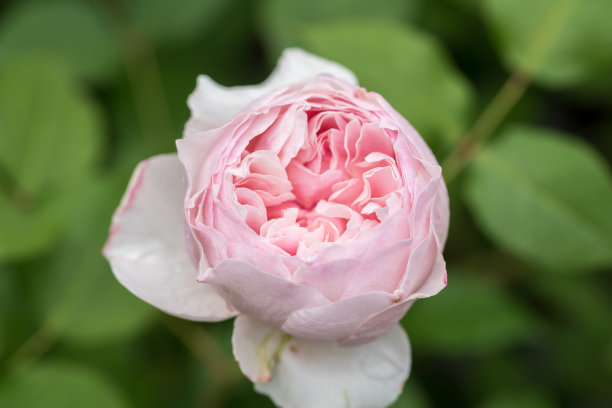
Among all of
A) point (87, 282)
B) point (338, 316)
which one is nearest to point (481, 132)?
point (338, 316)

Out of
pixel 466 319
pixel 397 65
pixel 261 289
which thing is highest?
pixel 397 65

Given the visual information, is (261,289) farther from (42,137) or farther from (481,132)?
(42,137)

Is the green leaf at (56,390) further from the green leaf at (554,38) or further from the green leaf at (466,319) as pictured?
the green leaf at (554,38)

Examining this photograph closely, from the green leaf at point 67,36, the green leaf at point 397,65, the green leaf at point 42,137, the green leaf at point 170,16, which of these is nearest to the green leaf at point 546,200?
the green leaf at point 397,65

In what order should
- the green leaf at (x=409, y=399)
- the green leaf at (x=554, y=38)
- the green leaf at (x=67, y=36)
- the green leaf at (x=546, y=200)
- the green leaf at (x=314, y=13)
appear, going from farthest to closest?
the green leaf at (x=67, y=36), the green leaf at (x=314, y=13), the green leaf at (x=409, y=399), the green leaf at (x=554, y=38), the green leaf at (x=546, y=200)

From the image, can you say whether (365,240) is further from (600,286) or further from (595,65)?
(600,286)

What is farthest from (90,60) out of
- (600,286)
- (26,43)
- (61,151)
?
(600,286)
